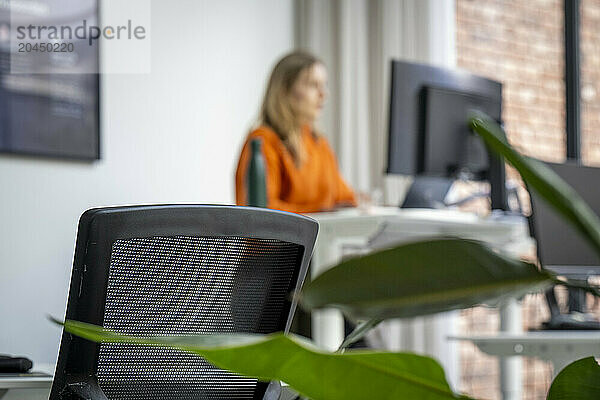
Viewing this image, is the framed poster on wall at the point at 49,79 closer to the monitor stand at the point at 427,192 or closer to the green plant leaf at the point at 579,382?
the monitor stand at the point at 427,192

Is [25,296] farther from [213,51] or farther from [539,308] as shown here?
[539,308]

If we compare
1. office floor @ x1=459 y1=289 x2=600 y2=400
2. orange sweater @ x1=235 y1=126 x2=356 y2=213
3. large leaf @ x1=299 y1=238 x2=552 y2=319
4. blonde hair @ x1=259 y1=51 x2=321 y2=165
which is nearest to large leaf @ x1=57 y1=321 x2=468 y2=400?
large leaf @ x1=299 y1=238 x2=552 y2=319

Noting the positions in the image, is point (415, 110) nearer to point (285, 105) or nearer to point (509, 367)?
point (285, 105)

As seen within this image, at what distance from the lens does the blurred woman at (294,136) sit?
3660 millimetres

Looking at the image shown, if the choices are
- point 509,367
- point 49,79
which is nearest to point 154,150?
point 49,79

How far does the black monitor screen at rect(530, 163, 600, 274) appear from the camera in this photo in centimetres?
255

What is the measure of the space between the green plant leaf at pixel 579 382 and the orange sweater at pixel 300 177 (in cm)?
315

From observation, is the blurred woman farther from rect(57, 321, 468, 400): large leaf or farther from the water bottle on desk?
rect(57, 321, 468, 400): large leaf

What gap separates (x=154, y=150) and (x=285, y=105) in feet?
2.78

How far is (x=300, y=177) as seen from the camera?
3729 mm

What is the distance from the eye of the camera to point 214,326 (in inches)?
51.6

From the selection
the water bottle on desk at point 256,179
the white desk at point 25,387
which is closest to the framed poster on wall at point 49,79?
the water bottle on desk at point 256,179

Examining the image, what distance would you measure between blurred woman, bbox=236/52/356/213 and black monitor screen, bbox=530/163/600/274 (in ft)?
3.98

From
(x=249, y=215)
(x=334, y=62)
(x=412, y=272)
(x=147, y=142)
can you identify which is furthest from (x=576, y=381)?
(x=334, y=62)
